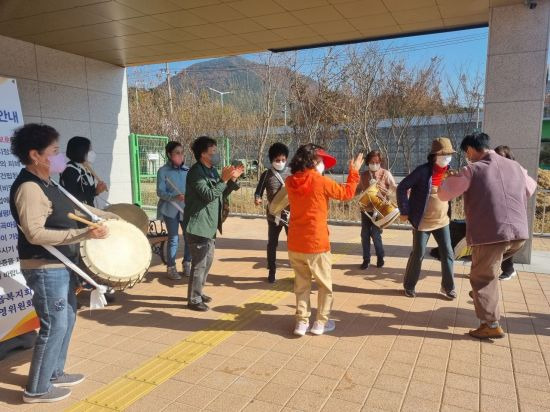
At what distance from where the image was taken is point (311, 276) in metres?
3.84

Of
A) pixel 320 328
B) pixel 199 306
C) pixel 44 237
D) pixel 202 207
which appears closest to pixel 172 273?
pixel 199 306

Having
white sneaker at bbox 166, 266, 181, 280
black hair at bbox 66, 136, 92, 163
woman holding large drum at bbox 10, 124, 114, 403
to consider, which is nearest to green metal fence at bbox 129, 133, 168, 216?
white sneaker at bbox 166, 266, 181, 280

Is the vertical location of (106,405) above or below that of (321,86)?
below

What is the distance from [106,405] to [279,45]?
21.0 ft

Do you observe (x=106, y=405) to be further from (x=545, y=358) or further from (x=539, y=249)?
(x=539, y=249)

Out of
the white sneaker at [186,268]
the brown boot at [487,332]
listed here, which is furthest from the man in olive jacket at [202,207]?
the brown boot at [487,332]

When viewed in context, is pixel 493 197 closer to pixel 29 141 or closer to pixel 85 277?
pixel 85 277

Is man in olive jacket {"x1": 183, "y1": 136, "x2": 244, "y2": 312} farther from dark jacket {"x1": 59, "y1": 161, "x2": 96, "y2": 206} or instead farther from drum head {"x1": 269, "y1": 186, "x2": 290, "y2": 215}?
dark jacket {"x1": 59, "y1": 161, "x2": 96, "y2": 206}

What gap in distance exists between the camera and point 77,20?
5793mm

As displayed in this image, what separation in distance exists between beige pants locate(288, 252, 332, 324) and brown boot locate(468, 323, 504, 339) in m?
1.36

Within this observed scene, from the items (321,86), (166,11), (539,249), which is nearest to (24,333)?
(166,11)

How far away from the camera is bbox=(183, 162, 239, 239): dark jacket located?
4195 millimetres

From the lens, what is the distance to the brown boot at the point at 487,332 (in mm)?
3693

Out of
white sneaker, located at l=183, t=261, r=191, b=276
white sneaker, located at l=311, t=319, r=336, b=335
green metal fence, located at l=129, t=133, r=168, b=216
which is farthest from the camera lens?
green metal fence, located at l=129, t=133, r=168, b=216
